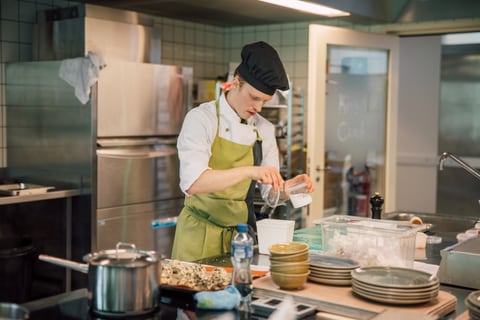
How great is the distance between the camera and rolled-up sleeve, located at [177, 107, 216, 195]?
2.70m

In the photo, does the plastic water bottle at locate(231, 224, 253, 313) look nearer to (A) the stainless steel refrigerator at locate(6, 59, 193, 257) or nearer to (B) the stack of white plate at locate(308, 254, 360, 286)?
(B) the stack of white plate at locate(308, 254, 360, 286)

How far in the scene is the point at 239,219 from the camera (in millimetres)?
2967

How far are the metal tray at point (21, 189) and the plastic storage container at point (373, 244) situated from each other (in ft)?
7.70

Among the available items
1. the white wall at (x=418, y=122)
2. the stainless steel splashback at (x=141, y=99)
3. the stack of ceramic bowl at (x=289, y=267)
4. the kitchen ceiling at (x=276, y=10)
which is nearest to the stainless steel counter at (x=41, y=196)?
the stainless steel splashback at (x=141, y=99)

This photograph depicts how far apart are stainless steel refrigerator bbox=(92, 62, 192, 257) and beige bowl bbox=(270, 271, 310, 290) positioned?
2420 millimetres

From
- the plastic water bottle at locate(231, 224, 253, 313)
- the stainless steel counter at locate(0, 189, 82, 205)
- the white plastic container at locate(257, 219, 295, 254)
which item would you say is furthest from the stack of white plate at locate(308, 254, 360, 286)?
the stainless steel counter at locate(0, 189, 82, 205)

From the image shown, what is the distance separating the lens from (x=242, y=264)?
208cm

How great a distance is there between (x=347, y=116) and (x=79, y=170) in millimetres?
2388

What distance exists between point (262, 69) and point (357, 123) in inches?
123

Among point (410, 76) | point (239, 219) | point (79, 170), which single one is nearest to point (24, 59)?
point (79, 170)

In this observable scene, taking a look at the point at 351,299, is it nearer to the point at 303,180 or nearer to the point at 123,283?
the point at 123,283

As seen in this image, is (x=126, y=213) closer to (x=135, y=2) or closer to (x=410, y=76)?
(x=135, y=2)

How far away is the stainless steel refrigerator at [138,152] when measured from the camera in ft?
14.4

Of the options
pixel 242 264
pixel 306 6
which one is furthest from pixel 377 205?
pixel 242 264
